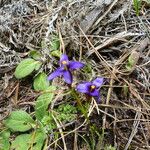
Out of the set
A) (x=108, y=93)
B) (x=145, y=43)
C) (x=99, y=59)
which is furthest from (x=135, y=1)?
(x=108, y=93)

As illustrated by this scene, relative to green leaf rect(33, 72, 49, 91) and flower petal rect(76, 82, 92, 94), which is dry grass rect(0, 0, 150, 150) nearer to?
green leaf rect(33, 72, 49, 91)

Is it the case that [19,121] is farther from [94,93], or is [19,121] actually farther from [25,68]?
[94,93]

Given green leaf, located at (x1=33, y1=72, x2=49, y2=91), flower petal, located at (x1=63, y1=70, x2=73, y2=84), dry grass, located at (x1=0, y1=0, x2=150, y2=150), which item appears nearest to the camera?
flower petal, located at (x1=63, y1=70, x2=73, y2=84)

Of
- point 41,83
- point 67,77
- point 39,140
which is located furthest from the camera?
point 41,83

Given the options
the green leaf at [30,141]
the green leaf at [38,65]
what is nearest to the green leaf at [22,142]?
the green leaf at [30,141]

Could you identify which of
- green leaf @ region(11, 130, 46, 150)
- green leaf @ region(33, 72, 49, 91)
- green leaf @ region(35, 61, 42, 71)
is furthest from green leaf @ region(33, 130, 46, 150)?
green leaf @ region(35, 61, 42, 71)

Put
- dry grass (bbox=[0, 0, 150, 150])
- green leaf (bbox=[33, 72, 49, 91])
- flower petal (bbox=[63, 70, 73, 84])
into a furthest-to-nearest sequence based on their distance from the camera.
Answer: green leaf (bbox=[33, 72, 49, 91]), dry grass (bbox=[0, 0, 150, 150]), flower petal (bbox=[63, 70, 73, 84])

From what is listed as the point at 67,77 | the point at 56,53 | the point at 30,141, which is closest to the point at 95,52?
the point at 56,53
